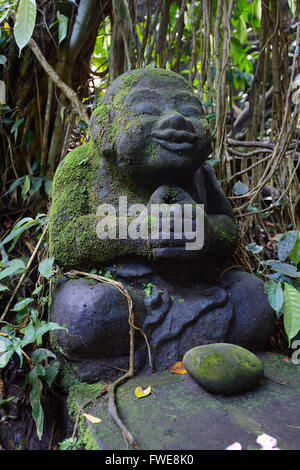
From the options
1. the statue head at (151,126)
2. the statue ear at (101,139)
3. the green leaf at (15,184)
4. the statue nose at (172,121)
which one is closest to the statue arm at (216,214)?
the statue head at (151,126)

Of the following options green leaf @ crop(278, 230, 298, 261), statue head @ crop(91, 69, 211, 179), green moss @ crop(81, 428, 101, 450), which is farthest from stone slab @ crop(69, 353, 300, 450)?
statue head @ crop(91, 69, 211, 179)

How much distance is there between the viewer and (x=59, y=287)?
190 cm

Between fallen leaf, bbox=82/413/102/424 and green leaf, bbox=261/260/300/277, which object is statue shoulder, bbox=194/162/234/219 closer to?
green leaf, bbox=261/260/300/277

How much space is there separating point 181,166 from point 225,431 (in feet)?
3.51

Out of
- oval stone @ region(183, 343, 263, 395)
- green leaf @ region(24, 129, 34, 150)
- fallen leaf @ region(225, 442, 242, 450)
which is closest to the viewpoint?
fallen leaf @ region(225, 442, 242, 450)

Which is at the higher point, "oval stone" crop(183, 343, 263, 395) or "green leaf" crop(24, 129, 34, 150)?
"green leaf" crop(24, 129, 34, 150)

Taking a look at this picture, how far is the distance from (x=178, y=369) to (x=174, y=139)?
982 millimetres

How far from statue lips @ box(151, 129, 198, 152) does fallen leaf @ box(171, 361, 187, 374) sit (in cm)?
92

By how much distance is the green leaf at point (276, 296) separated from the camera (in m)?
1.88

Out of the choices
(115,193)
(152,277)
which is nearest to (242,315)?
(152,277)

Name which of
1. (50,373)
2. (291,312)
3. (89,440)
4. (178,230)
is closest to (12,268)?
(50,373)

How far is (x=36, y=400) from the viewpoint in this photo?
1663mm

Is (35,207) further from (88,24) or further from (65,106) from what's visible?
(88,24)

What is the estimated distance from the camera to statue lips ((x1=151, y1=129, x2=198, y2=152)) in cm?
179
